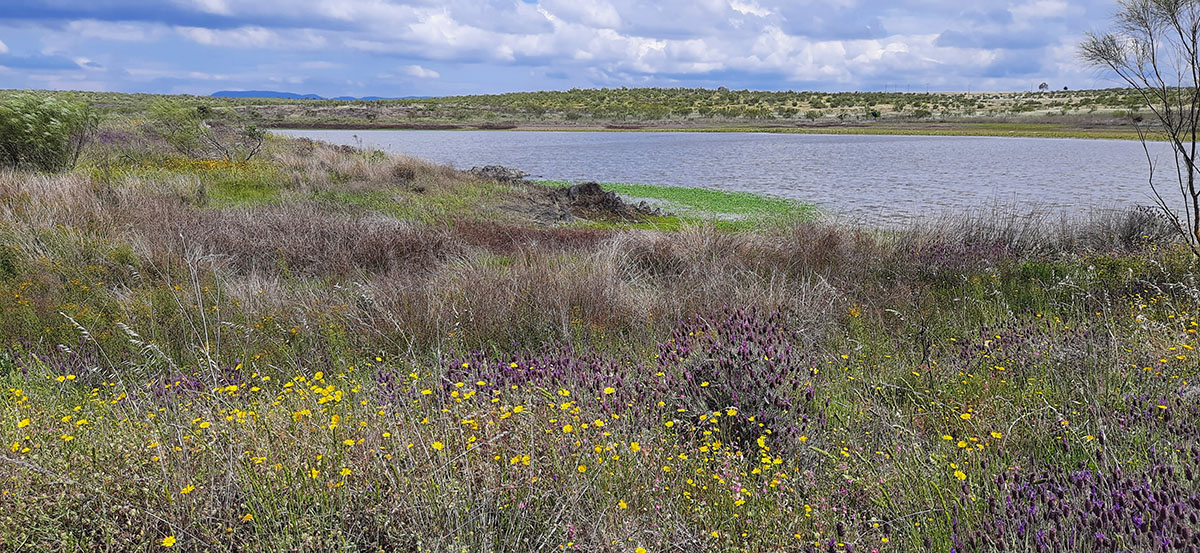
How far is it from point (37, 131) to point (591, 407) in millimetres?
18369

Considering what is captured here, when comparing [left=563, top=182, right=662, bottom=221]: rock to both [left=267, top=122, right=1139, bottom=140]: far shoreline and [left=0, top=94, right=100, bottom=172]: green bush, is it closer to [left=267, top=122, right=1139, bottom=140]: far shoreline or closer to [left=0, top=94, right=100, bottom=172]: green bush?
[left=0, top=94, right=100, bottom=172]: green bush

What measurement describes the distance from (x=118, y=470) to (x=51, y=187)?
12.1 meters

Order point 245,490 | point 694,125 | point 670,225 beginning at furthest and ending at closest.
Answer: point 694,125 < point 670,225 < point 245,490

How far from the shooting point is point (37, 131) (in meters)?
16.3

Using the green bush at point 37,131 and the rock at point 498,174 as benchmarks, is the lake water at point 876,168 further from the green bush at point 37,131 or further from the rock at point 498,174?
the green bush at point 37,131

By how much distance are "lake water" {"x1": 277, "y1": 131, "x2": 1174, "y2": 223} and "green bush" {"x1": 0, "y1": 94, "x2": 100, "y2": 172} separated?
14.4 metres

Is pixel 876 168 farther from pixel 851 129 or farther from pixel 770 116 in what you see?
pixel 770 116

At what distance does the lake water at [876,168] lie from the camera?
2123cm

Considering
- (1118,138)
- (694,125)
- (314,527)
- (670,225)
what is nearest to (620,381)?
(314,527)

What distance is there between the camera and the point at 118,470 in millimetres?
3252

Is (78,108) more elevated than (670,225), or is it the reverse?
(78,108)

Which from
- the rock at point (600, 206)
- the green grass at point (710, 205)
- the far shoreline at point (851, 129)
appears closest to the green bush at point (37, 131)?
the rock at point (600, 206)

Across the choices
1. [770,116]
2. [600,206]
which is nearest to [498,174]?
[600,206]

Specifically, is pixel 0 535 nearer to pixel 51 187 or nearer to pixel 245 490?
pixel 245 490
